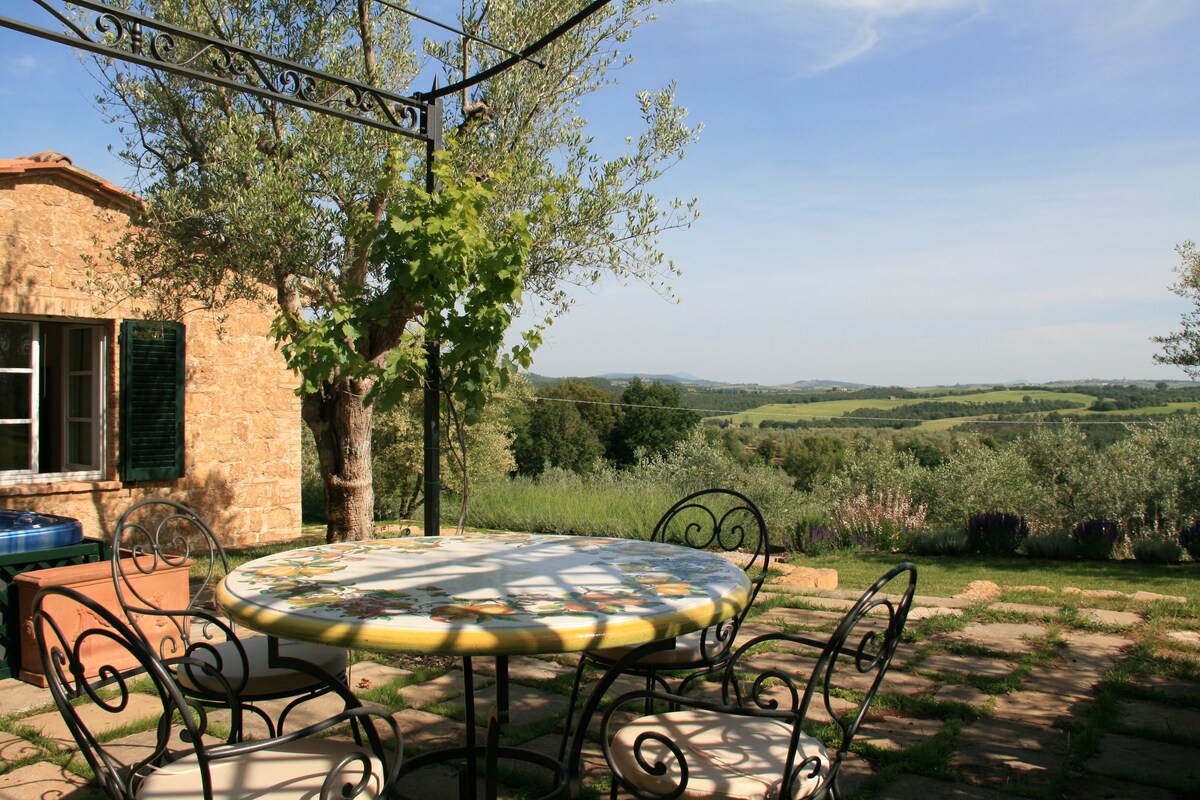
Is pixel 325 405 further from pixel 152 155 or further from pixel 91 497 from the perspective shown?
pixel 91 497

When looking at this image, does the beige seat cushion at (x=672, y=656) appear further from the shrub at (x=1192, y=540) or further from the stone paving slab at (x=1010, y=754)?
the shrub at (x=1192, y=540)

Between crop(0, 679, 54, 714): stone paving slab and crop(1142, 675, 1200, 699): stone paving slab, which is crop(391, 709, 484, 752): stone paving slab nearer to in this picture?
crop(0, 679, 54, 714): stone paving slab

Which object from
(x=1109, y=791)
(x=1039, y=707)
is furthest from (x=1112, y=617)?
(x=1109, y=791)

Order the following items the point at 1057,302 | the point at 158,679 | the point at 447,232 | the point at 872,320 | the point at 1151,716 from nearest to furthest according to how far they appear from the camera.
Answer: the point at 158,679 → the point at 1151,716 → the point at 447,232 → the point at 1057,302 → the point at 872,320

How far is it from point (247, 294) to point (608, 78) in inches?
107

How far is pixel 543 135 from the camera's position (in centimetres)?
525

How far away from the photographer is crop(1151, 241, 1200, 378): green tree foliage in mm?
8148

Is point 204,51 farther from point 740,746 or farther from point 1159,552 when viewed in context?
point 1159,552

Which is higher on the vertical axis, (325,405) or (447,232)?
(447,232)

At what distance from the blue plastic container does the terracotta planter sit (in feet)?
0.41

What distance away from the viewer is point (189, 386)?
23.4ft

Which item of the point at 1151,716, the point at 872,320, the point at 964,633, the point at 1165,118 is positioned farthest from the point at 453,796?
the point at 872,320

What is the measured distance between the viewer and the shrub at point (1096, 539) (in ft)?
24.7

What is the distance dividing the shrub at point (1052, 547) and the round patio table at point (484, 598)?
21.1 ft
